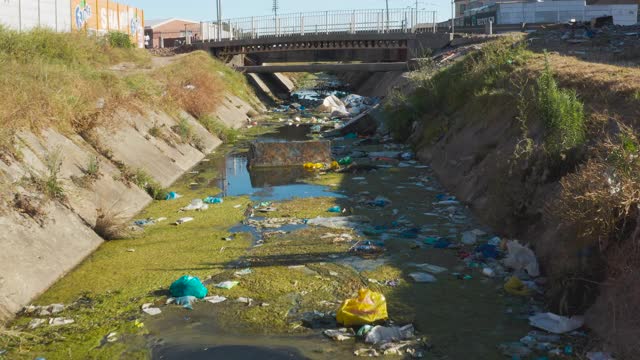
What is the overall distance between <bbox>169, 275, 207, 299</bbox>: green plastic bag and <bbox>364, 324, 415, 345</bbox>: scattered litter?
2032 millimetres

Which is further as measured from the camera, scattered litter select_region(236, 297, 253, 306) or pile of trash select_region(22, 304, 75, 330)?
scattered litter select_region(236, 297, 253, 306)

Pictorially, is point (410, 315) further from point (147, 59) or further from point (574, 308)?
point (147, 59)

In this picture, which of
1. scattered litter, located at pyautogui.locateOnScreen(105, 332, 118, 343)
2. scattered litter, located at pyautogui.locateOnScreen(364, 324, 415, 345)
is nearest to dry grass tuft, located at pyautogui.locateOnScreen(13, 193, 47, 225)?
scattered litter, located at pyautogui.locateOnScreen(105, 332, 118, 343)

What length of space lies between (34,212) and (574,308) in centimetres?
604

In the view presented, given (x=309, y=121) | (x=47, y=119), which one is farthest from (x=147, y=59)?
(x=47, y=119)

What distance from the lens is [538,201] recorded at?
8406 mm

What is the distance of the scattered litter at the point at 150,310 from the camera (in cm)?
679

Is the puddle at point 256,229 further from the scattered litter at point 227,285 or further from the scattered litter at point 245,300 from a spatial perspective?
the scattered litter at point 245,300

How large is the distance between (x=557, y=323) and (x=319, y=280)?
2637 millimetres

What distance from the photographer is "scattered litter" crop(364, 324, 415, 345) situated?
597cm

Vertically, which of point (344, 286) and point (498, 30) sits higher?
point (498, 30)

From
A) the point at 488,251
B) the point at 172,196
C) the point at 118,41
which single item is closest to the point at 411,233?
the point at 488,251

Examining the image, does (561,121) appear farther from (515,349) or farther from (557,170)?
(515,349)

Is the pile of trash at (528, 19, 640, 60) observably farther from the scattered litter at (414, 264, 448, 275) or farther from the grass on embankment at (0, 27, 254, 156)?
the grass on embankment at (0, 27, 254, 156)
